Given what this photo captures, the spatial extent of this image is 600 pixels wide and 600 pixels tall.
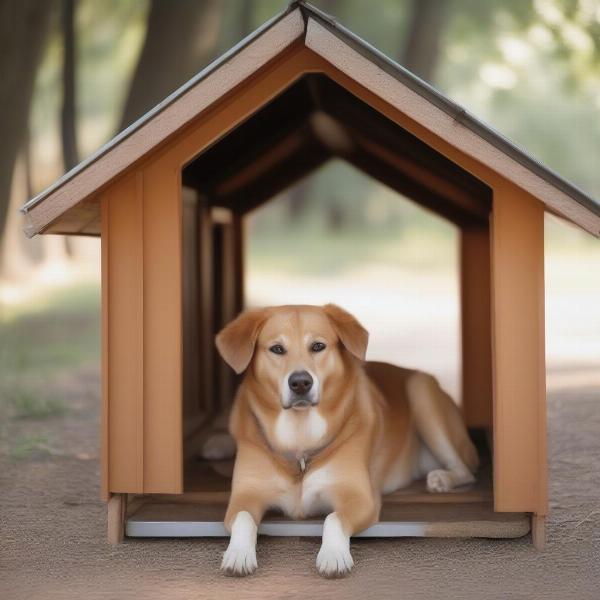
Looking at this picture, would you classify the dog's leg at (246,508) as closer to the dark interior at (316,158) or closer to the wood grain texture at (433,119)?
the wood grain texture at (433,119)

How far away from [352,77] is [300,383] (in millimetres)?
1387

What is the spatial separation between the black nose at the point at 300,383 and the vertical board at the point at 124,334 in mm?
761

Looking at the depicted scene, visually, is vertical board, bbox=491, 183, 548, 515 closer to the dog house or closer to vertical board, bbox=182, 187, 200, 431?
the dog house

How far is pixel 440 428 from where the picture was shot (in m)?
5.84

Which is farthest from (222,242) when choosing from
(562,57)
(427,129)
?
(562,57)

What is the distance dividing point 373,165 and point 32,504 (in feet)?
12.9

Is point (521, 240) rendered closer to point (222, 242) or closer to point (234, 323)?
point (234, 323)

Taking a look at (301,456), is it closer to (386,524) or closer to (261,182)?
(386,524)

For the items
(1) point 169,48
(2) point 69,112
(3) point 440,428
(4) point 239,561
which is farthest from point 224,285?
(2) point 69,112

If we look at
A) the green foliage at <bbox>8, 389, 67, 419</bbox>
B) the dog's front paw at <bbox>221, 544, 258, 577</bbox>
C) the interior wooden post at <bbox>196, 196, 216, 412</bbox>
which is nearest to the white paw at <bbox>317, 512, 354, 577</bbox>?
the dog's front paw at <bbox>221, 544, 258, 577</bbox>

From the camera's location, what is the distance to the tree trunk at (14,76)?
12305 millimetres

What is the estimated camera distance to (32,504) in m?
5.80

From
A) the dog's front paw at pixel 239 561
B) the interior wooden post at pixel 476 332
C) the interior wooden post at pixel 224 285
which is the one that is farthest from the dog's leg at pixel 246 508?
the interior wooden post at pixel 224 285

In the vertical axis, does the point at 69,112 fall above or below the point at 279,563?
above
